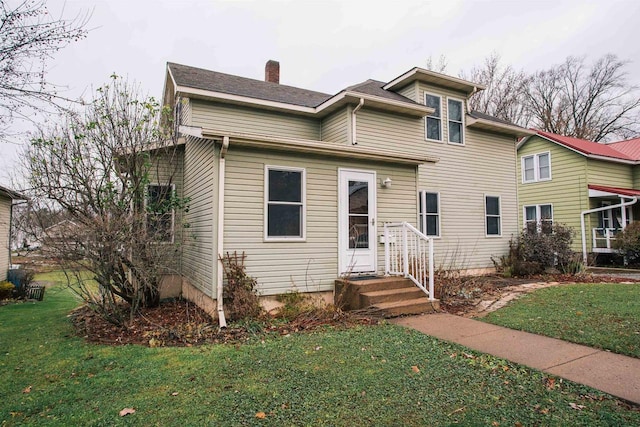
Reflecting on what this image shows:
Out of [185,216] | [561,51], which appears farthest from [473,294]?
[561,51]

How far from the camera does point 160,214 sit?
7352mm

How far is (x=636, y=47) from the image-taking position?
2448 centimetres

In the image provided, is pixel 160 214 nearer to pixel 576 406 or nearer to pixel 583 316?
pixel 576 406

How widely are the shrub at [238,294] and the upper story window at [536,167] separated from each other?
1555 centimetres

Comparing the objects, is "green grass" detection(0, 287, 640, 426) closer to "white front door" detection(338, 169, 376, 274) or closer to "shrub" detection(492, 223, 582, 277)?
"white front door" detection(338, 169, 376, 274)

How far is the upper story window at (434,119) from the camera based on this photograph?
1086cm

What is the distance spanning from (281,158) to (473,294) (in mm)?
5126

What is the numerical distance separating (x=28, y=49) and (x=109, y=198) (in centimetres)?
290

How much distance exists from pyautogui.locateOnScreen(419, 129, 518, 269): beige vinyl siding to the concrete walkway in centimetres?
471

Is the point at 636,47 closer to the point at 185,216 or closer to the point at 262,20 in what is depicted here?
the point at 262,20

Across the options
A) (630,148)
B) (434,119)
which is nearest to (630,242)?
(630,148)

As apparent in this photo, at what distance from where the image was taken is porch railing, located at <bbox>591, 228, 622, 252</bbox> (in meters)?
14.1

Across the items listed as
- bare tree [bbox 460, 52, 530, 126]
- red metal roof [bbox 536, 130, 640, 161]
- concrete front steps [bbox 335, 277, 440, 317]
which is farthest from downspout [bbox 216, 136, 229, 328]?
bare tree [bbox 460, 52, 530, 126]

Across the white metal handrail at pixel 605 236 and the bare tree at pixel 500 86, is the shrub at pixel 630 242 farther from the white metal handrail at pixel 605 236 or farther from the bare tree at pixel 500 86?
the bare tree at pixel 500 86
